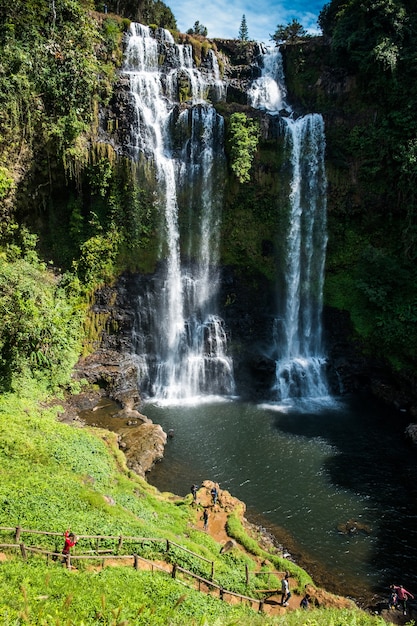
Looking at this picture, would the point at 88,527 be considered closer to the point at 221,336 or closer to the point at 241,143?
the point at 221,336

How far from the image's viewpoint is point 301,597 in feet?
42.7

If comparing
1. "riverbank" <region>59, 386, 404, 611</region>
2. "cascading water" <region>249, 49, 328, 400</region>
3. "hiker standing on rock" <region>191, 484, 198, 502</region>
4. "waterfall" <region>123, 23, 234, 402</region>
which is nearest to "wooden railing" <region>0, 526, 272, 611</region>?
"riverbank" <region>59, 386, 404, 611</region>

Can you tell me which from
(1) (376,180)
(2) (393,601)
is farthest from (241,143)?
(2) (393,601)

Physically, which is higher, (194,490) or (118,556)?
(118,556)

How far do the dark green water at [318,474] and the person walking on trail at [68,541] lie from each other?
8.18 m

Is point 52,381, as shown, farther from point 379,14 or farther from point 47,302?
point 379,14

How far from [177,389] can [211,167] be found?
16.0 meters

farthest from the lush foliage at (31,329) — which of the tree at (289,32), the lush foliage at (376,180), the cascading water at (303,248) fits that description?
the tree at (289,32)

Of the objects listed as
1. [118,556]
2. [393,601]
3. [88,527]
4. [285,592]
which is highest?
[88,527]

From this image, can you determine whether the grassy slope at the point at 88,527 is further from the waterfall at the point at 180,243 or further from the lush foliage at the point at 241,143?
the lush foliage at the point at 241,143

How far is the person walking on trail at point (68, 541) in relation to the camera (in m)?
10.2

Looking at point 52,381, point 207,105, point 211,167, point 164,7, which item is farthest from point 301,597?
point 164,7

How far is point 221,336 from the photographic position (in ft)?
99.6

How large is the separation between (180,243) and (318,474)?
18258mm
